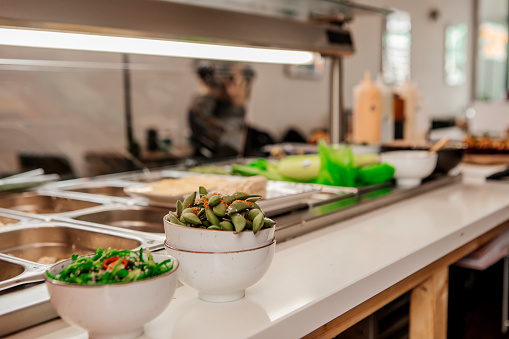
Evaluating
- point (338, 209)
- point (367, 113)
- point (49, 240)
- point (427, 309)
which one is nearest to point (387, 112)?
point (367, 113)

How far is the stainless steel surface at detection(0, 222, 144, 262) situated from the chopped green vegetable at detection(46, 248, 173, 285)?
404 millimetres

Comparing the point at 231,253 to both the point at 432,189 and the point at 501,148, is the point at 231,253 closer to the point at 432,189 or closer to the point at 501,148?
the point at 432,189

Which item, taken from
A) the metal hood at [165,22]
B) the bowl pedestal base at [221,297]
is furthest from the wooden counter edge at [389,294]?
the metal hood at [165,22]

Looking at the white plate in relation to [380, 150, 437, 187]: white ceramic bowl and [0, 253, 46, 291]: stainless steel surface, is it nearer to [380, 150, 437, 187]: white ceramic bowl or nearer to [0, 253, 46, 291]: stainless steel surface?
[0, 253, 46, 291]: stainless steel surface

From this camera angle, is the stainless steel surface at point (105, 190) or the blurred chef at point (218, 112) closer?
the stainless steel surface at point (105, 190)

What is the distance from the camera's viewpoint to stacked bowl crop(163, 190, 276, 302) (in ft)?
2.97

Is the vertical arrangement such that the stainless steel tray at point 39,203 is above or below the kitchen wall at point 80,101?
below

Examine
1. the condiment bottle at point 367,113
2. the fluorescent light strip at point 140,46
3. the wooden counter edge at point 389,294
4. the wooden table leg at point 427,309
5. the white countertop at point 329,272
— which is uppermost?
the fluorescent light strip at point 140,46

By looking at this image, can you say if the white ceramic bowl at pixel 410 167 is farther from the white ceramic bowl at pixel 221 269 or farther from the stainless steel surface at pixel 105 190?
the white ceramic bowl at pixel 221 269

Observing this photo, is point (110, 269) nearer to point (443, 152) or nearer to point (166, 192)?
point (166, 192)

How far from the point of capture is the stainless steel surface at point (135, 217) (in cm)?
150

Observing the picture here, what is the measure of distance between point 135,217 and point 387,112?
60.8 inches

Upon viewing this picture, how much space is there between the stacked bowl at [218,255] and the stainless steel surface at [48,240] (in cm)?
35

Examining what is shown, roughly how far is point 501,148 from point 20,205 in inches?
88.8
